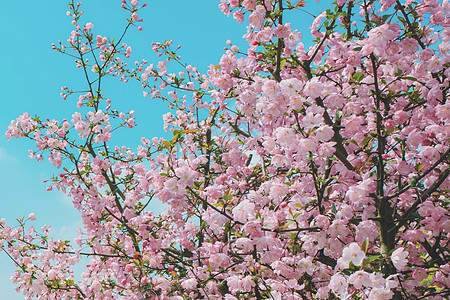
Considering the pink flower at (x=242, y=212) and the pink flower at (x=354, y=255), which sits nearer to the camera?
the pink flower at (x=354, y=255)

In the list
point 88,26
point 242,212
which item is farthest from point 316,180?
point 88,26

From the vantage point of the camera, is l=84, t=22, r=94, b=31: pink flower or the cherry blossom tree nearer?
the cherry blossom tree

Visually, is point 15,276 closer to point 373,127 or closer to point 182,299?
point 182,299

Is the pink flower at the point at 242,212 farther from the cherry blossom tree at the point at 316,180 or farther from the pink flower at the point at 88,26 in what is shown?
the pink flower at the point at 88,26

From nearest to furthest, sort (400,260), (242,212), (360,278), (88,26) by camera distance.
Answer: (360,278) → (400,260) → (242,212) → (88,26)

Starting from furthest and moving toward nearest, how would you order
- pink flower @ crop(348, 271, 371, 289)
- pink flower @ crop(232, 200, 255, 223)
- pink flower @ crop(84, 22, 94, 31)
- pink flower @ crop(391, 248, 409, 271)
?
pink flower @ crop(84, 22, 94, 31) < pink flower @ crop(232, 200, 255, 223) < pink flower @ crop(391, 248, 409, 271) < pink flower @ crop(348, 271, 371, 289)

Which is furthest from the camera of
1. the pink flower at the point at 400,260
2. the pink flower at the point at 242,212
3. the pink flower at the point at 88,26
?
the pink flower at the point at 88,26

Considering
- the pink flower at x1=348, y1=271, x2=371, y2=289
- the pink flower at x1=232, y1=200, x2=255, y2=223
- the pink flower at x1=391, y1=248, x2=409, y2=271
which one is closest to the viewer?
the pink flower at x1=348, y1=271, x2=371, y2=289

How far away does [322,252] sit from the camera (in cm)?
325

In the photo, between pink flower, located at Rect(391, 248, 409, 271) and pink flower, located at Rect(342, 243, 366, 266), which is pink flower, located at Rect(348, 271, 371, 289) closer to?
pink flower, located at Rect(342, 243, 366, 266)


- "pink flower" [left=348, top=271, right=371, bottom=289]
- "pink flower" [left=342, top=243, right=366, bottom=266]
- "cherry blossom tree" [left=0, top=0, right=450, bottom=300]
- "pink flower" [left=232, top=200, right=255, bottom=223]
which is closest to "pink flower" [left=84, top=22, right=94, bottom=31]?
"cherry blossom tree" [left=0, top=0, right=450, bottom=300]

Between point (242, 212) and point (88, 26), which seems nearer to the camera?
point (242, 212)

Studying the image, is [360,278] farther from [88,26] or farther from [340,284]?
[88,26]

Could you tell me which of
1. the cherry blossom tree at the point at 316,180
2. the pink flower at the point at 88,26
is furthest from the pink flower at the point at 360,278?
the pink flower at the point at 88,26
